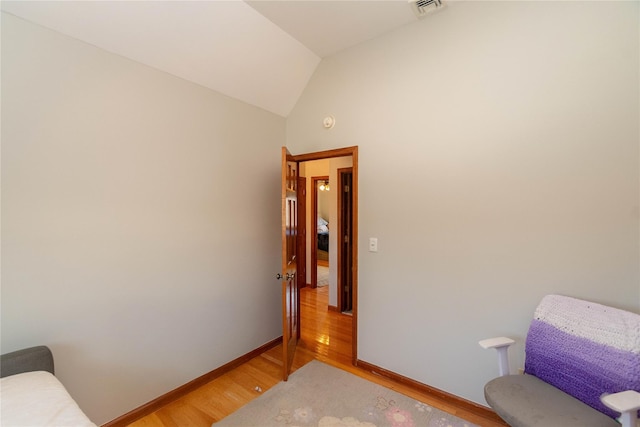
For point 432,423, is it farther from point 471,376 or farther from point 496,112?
point 496,112

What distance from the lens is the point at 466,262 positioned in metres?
2.03

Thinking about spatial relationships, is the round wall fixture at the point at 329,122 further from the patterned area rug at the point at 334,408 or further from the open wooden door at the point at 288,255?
the patterned area rug at the point at 334,408

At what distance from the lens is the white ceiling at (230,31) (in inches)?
64.5

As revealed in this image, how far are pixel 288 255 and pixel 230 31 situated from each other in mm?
1881

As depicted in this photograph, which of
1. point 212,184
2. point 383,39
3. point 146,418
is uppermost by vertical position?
point 383,39

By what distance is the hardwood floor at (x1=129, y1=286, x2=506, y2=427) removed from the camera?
1.96m

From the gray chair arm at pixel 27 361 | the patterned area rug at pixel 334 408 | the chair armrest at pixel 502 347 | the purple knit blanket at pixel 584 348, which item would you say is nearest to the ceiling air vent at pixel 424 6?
the purple knit blanket at pixel 584 348

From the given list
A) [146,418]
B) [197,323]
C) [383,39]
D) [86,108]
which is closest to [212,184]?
[86,108]

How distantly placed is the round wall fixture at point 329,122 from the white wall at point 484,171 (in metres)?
0.07

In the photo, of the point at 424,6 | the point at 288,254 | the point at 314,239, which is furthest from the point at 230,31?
the point at 314,239

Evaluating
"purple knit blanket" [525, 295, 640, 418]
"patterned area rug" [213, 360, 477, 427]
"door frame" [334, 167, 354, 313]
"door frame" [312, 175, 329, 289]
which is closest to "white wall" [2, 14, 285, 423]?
"patterned area rug" [213, 360, 477, 427]

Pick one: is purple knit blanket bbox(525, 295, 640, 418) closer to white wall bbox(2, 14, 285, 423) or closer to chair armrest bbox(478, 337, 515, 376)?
chair armrest bbox(478, 337, 515, 376)

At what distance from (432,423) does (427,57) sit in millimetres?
→ 2722

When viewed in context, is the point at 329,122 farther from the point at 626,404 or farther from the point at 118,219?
the point at 626,404
